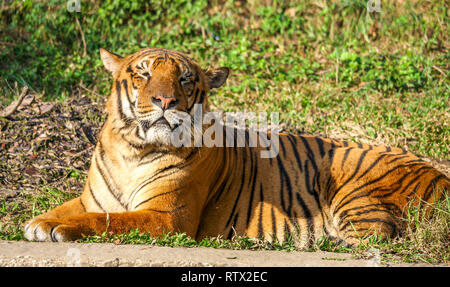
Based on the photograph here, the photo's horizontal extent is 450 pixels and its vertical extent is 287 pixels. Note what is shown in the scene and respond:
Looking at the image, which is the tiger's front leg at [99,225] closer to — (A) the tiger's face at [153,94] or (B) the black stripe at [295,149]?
(A) the tiger's face at [153,94]

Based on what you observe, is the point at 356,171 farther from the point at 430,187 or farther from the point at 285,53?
the point at 285,53

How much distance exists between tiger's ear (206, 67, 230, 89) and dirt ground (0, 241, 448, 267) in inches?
56.0

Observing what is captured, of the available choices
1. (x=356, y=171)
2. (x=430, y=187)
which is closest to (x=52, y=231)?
(x=356, y=171)

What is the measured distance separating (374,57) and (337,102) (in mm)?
1008

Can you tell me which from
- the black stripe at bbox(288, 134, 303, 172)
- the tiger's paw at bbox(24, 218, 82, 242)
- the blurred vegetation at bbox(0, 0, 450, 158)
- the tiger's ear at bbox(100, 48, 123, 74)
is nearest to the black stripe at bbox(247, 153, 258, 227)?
the black stripe at bbox(288, 134, 303, 172)

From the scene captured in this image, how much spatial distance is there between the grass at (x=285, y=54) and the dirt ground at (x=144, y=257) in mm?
2854

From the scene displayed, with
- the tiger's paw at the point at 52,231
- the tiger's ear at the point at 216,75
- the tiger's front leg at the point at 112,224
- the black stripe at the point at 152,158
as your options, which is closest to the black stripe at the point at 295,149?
the tiger's ear at the point at 216,75

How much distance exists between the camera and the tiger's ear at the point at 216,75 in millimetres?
4504

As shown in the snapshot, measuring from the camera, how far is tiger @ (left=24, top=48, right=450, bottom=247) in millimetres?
3922

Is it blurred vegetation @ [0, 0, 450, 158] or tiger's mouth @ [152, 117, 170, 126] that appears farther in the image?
blurred vegetation @ [0, 0, 450, 158]

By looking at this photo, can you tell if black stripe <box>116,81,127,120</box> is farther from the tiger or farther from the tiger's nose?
the tiger's nose

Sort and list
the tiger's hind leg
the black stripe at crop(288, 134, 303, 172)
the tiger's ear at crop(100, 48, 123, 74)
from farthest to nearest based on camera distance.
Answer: the black stripe at crop(288, 134, 303, 172) < the tiger's ear at crop(100, 48, 123, 74) < the tiger's hind leg

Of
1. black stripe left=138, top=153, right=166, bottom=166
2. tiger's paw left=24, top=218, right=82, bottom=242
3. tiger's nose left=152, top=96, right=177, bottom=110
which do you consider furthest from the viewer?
black stripe left=138, top=153, right=166, bottom=166

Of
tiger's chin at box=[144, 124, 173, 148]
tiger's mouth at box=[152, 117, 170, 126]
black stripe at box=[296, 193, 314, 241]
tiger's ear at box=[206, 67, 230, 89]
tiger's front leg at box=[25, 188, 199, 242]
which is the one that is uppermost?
tiger's ear at box=[206, 67, 230, 89]
